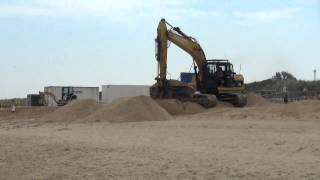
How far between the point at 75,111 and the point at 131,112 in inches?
183

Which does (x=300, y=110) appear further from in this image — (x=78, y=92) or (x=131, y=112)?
(x=78, y=92)

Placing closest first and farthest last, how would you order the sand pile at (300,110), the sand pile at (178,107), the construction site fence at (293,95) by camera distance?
the sand pile at (300,110) < the sand pile at (178,107) < the construction site fence at (293,95)

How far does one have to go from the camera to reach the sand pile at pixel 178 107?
136 ft

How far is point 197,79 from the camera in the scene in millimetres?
47281

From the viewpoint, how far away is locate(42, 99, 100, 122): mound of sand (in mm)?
38534

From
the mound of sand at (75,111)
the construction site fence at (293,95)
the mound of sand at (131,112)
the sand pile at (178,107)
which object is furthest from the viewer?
the construction site fence at (293,95)

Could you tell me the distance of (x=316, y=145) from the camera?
1870cm

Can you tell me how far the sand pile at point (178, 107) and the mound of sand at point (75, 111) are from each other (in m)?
4.69

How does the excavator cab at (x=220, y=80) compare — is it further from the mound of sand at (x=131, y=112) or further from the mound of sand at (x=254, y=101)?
the mound of sand at (x=131, y=112)

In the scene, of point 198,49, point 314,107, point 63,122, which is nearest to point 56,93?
point 198,49

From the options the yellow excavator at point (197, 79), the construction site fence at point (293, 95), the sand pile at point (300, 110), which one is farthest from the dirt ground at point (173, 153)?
the construction site fence at point (293, 95)

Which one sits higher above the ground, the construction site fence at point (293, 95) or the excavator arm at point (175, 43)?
the excavator arm at point (175, 43)

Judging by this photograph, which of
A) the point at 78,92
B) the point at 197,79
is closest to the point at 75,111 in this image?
the point at 197,79

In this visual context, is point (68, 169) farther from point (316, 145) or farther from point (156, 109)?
point (156, 109)
